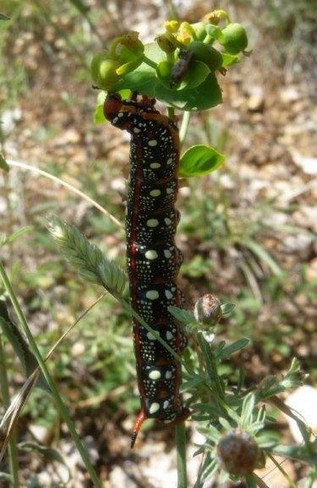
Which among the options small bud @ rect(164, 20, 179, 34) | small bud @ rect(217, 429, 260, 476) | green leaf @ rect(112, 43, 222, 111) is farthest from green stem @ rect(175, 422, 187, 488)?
small bud @ rect(164, 20, 179, 34)

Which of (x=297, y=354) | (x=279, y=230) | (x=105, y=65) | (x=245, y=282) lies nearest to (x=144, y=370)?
(x=105, y=65)

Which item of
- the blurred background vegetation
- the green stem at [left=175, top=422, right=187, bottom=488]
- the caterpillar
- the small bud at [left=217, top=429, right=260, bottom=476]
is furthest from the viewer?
the blurred background vegetation

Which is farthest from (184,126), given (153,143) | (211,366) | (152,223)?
(211,366)

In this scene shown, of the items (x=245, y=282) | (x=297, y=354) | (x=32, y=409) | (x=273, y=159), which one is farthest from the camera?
(x=273, y=159)

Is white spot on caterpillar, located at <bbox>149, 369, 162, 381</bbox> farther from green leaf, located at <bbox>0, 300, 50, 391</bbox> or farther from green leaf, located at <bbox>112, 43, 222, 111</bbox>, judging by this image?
green leaf, located at <bbox>112, 43, 222, 111</bbox>

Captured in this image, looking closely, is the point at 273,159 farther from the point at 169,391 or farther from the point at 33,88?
the point at 169,391

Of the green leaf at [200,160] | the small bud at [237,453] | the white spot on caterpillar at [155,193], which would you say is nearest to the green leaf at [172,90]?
the green leaf at [200,160]
